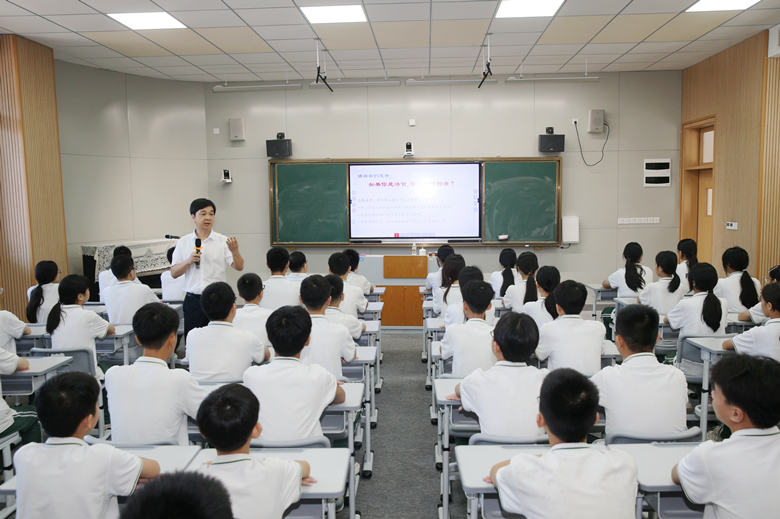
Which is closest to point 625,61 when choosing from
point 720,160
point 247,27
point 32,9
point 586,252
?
point 720,160

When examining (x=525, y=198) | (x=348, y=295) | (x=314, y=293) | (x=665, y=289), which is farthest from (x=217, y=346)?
(x=525, y=198)

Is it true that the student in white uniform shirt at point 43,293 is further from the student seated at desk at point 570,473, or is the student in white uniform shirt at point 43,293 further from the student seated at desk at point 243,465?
the student seated at desk at point 570,473

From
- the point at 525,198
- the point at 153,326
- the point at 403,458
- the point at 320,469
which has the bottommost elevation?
the point at 403,458

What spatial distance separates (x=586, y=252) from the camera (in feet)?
25.0

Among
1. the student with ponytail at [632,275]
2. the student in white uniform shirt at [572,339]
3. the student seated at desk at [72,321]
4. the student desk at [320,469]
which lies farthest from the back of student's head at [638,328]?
the student seated at desk at [72,321]

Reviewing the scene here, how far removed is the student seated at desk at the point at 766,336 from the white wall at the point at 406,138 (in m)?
4.51

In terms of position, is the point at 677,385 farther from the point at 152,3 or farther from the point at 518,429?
the point at 152,3

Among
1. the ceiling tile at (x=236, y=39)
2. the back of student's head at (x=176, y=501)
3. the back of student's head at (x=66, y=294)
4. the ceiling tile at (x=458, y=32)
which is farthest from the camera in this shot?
the ceiling tile at (x=236, y=39)

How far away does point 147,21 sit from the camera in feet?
16.8

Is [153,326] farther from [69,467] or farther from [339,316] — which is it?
[339,316]

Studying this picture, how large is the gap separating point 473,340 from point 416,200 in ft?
15.9

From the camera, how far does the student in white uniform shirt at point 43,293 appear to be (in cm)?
408

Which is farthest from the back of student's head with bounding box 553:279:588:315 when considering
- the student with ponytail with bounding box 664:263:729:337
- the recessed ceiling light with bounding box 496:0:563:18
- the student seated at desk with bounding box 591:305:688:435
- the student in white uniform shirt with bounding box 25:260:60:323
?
the student in white uniform shirt with bounding box 25:260:60:323

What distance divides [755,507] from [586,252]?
254 inches
